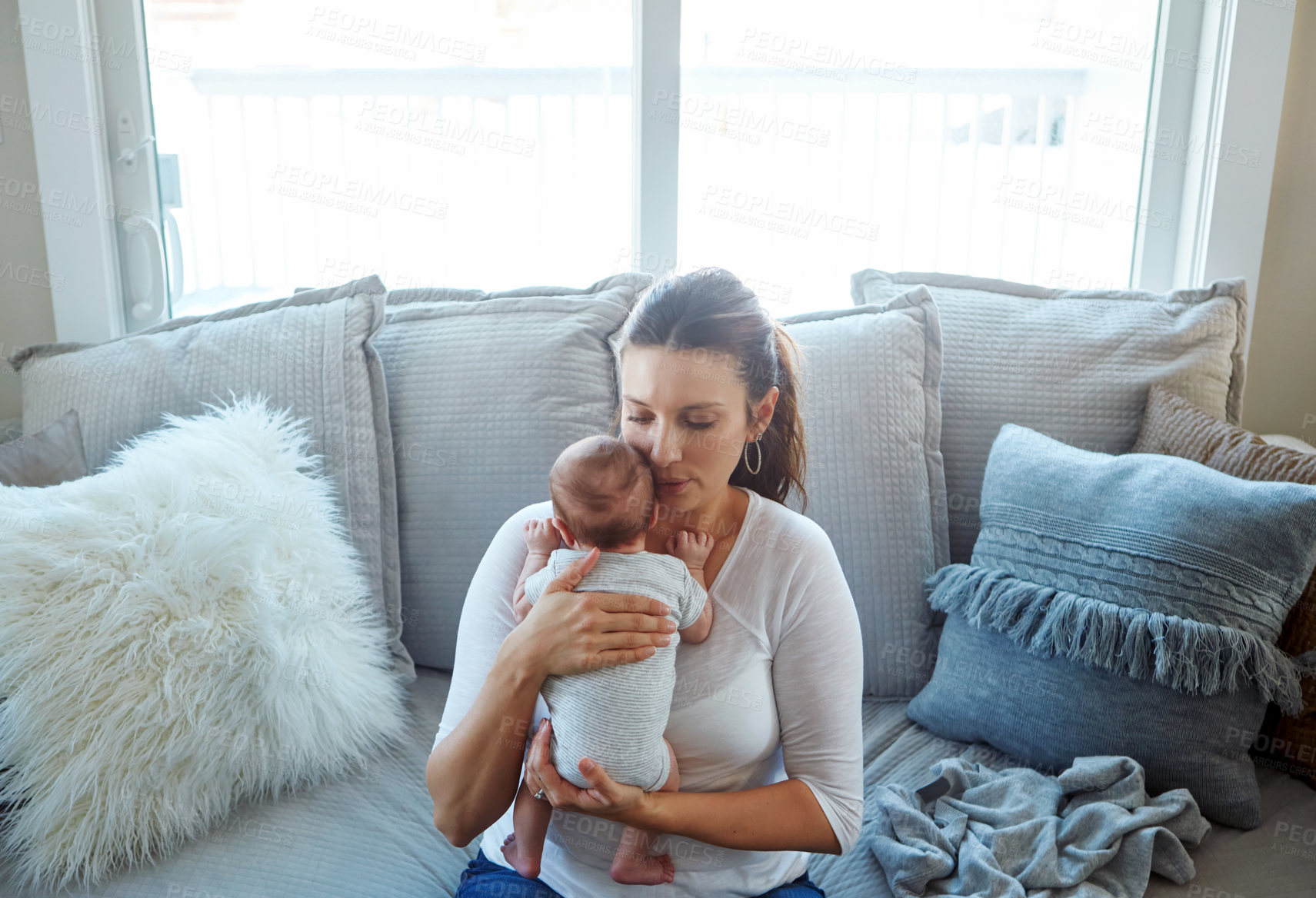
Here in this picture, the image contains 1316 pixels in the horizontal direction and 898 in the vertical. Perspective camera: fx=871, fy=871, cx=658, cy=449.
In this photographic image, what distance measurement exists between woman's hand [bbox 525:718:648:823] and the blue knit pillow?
73 centimetres

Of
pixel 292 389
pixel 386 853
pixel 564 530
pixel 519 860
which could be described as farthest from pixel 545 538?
pixel 292 389

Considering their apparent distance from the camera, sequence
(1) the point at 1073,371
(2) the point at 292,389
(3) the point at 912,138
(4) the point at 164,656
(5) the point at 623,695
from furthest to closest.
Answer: (3) the point at 912,138, (1) the point at 1073,371, (2) the point at 292,389, (4) the point at 164,656, (5) the point at 623,695

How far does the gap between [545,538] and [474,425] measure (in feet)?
1.97

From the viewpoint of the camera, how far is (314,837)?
1227 millimetres

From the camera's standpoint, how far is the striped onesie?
3.09 feet

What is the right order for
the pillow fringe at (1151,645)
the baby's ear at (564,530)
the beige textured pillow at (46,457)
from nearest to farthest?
the baby's ear at (564,530), the pillow fringe at (1151,645), the beige textured pillow at (46,457)

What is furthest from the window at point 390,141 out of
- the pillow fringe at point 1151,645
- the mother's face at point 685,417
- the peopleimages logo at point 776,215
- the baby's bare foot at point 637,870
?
the baby's bare foot at point 637,870

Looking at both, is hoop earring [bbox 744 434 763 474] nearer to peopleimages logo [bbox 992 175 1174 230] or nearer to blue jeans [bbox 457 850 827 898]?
blue jeans [bbox 457 850 827 898]

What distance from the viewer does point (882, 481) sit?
5.23 ft

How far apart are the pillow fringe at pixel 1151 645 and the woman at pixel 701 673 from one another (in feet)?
1.47

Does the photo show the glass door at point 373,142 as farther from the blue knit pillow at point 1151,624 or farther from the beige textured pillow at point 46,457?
the blue knit pillow at point 1151,624

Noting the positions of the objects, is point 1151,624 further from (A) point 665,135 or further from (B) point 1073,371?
(A) point 665,135

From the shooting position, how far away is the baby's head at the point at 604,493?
3.21 ft

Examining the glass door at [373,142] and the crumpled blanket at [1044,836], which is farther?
the glass door at [373,142]
